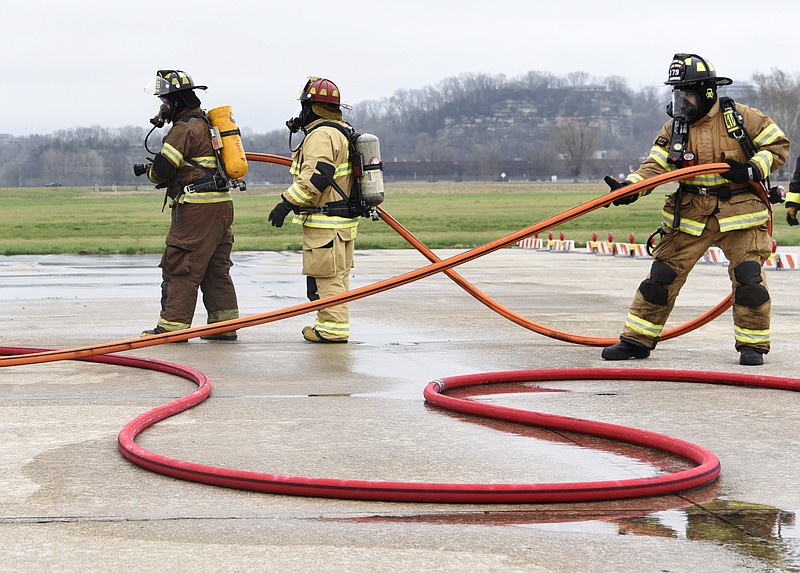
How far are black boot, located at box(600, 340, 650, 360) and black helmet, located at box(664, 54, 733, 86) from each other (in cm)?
165

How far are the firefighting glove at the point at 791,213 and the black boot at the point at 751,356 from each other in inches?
31.6

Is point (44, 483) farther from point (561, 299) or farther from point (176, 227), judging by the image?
point (561, 299)

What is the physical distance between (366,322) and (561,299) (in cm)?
267

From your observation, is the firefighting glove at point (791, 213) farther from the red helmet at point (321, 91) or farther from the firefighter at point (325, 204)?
the red helmet at point (321, 91)

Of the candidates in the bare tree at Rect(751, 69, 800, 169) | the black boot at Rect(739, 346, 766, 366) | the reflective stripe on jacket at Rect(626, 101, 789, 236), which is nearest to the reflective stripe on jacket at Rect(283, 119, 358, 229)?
the reflective stripe on jacket at Rect(626, 101, 789, 236)

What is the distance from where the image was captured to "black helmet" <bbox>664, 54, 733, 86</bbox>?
22.9 ft

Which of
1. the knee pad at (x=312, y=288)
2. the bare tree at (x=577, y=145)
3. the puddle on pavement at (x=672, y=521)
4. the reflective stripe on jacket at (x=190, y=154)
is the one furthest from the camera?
the bare tree at (x=577, y=145)

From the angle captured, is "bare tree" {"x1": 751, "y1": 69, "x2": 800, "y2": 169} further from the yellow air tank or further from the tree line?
the yellow air tank

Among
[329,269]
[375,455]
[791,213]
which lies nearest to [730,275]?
[791,213]

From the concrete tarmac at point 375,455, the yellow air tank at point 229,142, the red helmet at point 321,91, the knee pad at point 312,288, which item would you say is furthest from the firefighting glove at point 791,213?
the yellow air tank at point 229,142

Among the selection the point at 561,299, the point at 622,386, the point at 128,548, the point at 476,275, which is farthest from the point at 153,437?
the point at 476,275

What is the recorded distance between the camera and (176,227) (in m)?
8.37

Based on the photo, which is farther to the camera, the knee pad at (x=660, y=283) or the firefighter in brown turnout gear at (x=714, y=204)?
the knee pad at (x=660, y=283)

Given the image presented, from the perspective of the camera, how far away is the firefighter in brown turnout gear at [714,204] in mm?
6965
